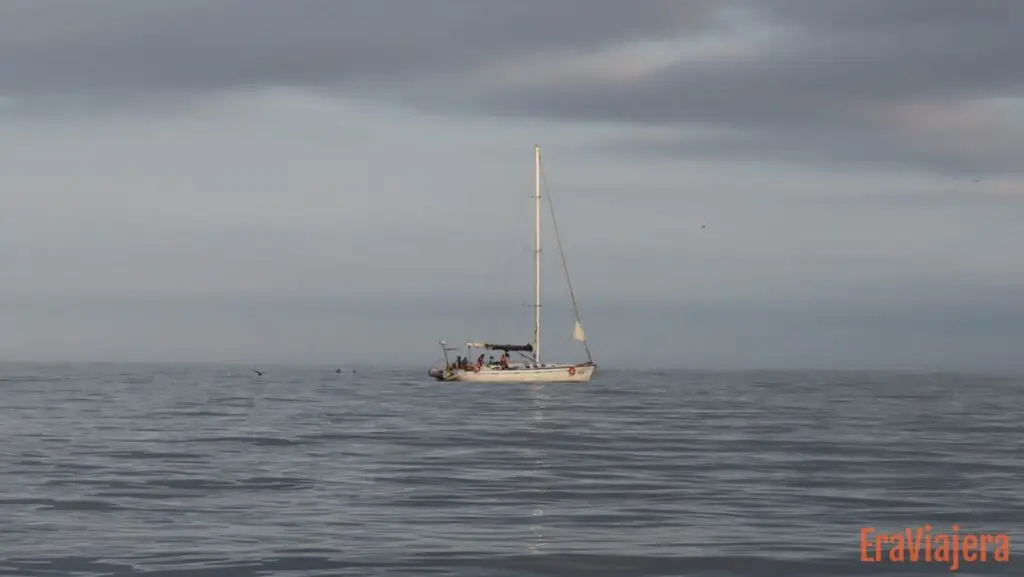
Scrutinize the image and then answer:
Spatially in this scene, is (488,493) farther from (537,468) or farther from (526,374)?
(526,374)

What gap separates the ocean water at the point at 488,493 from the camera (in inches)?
922

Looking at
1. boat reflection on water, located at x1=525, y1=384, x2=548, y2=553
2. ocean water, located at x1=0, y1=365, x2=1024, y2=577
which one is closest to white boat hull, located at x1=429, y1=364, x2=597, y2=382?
boat reflection on water, located at x1=525, y1=384, x2=548, y2=553

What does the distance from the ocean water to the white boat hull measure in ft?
155

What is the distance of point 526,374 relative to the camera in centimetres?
11625

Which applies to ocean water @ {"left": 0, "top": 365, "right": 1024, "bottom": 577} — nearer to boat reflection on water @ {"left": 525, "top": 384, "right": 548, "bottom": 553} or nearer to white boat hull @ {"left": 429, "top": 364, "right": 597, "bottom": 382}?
boat reflection on water @ {"left": 525, "top": 384, "right": 548, "bottom": 553}

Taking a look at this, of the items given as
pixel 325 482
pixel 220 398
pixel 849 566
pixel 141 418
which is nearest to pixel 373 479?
pixel 325 482

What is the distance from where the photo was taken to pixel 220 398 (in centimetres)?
9188

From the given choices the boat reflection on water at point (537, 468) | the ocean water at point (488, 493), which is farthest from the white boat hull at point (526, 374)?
the ocean water at point (488, 493)

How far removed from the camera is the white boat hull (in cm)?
11538

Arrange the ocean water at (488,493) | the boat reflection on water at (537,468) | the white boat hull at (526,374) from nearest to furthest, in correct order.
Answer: the ocean water at (488,493), the boat reflection on water at (537,468), the white boat hull at (526,374)

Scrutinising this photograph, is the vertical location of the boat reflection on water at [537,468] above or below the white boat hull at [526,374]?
below

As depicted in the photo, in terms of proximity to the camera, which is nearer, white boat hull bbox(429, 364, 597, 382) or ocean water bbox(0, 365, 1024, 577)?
ocean water bbox(0, 365, 1024, 577)

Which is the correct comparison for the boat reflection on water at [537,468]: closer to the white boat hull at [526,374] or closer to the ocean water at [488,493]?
the ocean water at [488,493]

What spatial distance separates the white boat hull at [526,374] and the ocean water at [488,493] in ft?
155
